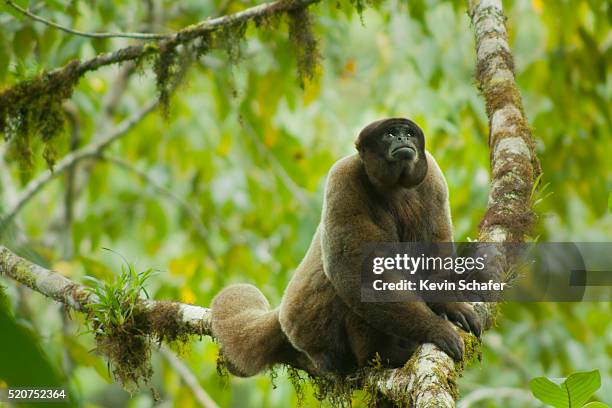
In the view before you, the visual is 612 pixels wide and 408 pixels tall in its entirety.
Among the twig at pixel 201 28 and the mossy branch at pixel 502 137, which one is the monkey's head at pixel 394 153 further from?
the twig at pixel 201 28

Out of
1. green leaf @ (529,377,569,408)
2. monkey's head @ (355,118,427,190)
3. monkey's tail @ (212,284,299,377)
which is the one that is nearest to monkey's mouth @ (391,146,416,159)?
monkey's head @ (355,118,427,190)

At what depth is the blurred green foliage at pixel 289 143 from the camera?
6137 millimetres

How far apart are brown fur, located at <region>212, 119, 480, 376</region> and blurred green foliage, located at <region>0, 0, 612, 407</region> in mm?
1310

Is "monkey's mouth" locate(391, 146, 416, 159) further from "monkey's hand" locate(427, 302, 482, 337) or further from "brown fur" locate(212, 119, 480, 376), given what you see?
"monkey's hand" locate(427, 302, 482, 337)

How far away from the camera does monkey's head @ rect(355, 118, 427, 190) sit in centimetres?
381

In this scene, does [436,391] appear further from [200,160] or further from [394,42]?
[200,160]

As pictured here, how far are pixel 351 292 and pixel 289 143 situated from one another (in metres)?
3.97

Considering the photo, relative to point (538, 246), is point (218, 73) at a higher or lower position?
higher

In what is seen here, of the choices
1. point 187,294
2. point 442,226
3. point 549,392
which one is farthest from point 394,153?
point 187,294

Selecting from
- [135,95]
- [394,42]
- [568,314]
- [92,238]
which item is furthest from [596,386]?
[135,95]

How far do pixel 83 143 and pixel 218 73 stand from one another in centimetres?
205

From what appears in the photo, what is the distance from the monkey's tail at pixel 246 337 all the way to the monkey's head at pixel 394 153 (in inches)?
41.9

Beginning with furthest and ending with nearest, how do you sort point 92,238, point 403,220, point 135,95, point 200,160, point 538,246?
point 135,95, point 200,160, point 92,238, point 403,220, point 538,246

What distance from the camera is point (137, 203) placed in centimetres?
877
